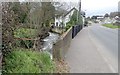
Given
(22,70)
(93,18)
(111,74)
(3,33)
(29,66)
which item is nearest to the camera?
(3,33)

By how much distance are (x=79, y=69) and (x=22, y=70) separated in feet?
14.4

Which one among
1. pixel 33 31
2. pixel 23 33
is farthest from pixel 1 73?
pixel 33 31

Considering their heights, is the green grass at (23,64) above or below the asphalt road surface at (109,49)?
above

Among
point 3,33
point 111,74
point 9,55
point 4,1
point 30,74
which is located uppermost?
point 4,1

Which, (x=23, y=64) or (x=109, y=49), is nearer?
(x=23, y=64)

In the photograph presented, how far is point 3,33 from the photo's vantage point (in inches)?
182

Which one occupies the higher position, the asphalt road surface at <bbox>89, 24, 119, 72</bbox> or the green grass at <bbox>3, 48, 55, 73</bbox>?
the green grass at <bbox>3, 48, 55, 73</bbox>

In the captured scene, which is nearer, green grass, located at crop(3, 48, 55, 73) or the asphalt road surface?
green grass, located at crop(3, 48, 55, 73)

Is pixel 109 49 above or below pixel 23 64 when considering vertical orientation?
below

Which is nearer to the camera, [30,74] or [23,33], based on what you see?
[30,74]

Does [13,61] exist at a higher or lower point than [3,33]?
lower

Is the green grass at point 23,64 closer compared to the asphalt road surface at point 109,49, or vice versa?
the green grass at point 23,64

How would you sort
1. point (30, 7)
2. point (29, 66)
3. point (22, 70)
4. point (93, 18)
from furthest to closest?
point (93, 18)
point (30, 7)
point (29, 66)
point (22, 70)

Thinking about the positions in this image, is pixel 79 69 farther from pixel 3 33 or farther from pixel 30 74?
pixel 3 33
